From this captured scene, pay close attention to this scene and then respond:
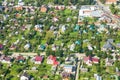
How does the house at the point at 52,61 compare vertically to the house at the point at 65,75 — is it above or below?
above

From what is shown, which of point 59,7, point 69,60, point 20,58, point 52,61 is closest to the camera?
point 52,61

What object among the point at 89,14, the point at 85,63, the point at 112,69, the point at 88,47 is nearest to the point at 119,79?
the point at 112,69

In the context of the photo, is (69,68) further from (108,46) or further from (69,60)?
(108,46)

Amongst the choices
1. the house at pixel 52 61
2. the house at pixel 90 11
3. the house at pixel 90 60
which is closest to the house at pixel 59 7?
the house at pixel 90 11

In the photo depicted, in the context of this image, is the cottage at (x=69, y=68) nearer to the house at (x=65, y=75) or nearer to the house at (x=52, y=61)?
the house at (x=65, y=75)

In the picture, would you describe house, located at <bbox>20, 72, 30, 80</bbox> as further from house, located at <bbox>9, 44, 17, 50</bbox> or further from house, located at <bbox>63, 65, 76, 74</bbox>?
house, located at <bbox>9, 44, 17, 50</bbox>

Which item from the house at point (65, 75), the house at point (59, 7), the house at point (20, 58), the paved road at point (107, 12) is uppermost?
the house at point (59, 7)

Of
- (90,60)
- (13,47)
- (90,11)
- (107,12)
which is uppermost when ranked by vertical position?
(90,11)

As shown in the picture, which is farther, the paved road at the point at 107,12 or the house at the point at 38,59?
the paved road at the point at 107,12

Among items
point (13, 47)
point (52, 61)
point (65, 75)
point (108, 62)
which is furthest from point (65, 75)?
point (13, 47)

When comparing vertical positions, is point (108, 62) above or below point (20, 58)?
below

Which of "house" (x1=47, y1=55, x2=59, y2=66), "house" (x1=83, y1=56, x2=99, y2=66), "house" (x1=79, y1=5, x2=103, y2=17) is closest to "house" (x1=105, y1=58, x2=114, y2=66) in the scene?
"house" (x1=83, y1=56, x2=99, y2=66)

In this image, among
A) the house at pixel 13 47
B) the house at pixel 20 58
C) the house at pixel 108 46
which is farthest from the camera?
the house at pixel 13 47
